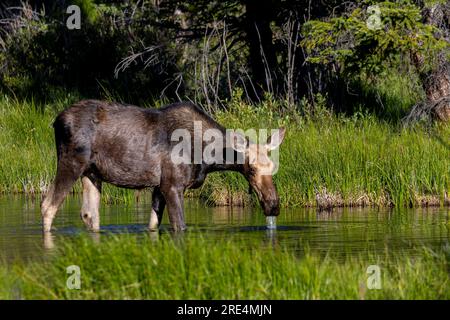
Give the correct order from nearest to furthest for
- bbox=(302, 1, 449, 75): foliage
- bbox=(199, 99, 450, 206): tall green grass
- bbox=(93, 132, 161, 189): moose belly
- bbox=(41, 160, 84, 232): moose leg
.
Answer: bbox=(41, 160, 84, 232): moose leg < bbox=(93, 132, 161, 189): moose belly < bbox=(199, 99, 450, 206): tall green grass < bbox=(302, 1, 449, 75): foliage

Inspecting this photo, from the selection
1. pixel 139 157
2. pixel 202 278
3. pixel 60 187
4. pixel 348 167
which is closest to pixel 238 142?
pixel 139 157

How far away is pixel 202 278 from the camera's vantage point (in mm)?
8305

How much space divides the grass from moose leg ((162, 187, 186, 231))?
4.38 m

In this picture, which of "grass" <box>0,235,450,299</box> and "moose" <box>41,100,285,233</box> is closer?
"grass" <box>0,235,450,299</box>

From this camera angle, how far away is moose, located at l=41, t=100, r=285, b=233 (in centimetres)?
1353

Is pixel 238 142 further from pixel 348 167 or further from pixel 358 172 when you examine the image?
pixel 358 172

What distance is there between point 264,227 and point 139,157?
1885mm

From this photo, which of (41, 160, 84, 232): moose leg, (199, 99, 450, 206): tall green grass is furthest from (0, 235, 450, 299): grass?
(199, 99, 450, 206): tall green grass

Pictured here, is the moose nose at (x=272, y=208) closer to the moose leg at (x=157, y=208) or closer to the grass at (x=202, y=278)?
the moose leg at (x=157, y=208)

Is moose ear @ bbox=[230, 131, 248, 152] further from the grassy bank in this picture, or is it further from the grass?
the grass

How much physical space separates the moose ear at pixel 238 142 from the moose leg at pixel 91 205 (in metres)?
1.91

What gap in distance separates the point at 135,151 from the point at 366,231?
10.2ft

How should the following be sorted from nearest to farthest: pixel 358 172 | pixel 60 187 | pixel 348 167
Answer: pixel 60 187
pixel 348 167
pixel 358 172

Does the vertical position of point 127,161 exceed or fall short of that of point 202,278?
it exceeds it
